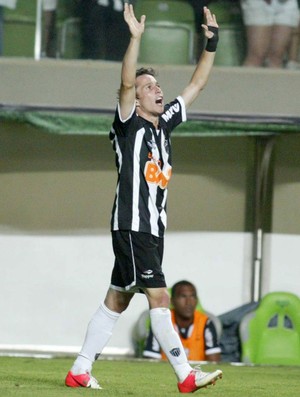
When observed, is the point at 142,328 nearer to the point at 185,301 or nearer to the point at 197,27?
the point at 185,301

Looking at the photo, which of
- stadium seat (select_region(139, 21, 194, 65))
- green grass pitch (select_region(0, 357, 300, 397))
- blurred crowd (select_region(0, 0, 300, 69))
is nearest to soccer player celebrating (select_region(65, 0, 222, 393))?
green grass pitch (select_region(0, 357, 300, 397))

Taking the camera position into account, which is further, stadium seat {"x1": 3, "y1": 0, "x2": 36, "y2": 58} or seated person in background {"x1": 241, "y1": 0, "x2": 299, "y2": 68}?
seated person in background {"x1": 241, "y1": 0, "x2": 299, "y2": 68}

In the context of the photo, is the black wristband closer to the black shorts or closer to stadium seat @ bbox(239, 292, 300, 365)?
the black shorts

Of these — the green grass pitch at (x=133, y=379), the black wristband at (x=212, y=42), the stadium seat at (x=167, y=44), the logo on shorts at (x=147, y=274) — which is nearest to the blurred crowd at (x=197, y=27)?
the stadium seat at (x=167, y=44)

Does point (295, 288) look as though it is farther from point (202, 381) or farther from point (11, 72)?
point (202, 381)

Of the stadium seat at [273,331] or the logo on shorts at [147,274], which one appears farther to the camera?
the stadium seat at [273,331]

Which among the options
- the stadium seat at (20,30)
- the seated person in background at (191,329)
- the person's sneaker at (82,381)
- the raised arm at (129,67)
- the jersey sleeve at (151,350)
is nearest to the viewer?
the raised arm at (129,67)

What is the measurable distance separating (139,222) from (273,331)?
215 inches

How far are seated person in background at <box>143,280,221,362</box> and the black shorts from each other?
15.3 ft

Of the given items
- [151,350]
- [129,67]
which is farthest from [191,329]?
[129,67]

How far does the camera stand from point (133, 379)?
8.61 meters

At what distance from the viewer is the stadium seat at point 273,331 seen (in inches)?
473

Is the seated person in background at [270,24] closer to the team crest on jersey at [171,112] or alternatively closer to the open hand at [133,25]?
the team crest on jersey at [171,112]

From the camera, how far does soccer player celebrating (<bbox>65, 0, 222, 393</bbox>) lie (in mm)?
6949
